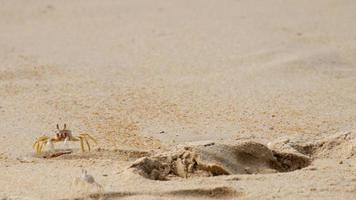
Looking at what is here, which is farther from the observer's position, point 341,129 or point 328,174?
point 341,129

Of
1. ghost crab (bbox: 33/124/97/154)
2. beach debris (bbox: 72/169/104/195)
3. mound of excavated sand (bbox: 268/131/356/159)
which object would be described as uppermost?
ghost crab (bbox: 33/124/97/154)

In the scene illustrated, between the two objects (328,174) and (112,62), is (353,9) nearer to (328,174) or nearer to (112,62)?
(112,62)

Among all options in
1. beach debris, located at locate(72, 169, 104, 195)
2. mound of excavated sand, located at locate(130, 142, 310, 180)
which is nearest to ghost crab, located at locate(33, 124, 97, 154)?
mound of excavated sand, located at locate(130, 142, 310, 180)

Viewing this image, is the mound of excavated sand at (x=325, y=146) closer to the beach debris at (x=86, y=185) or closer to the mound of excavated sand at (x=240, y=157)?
the mound of excavated sand at (x=240, y=157)

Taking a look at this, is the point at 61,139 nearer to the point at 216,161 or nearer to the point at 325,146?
the point at 216,161

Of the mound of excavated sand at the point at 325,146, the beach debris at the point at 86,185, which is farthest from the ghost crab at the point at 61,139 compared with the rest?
the mound of excavated sand at the point at 325,146

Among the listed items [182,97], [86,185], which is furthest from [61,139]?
[182,97]

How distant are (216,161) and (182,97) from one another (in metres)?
1.31

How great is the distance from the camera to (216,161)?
2.97 m

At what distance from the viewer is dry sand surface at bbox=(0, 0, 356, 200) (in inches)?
112

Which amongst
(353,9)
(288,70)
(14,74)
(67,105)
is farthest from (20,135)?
(353,9)

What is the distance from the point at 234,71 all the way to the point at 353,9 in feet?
6.50

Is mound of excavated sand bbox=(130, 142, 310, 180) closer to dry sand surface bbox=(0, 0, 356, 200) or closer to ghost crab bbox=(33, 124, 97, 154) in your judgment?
dry sand surface bbox=(0, 0, 356, 200)

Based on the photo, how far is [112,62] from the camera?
16.3 feet
